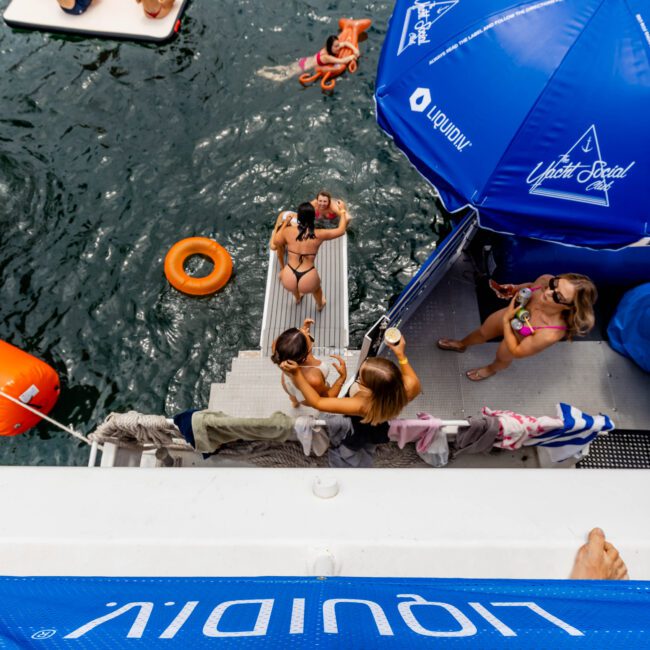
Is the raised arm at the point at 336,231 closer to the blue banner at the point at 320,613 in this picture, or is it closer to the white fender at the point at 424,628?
the blue banner at the point at 320,613

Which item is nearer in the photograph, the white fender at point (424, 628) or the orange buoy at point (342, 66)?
the white fender at point (424, 628)

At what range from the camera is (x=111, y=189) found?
812 centimetres

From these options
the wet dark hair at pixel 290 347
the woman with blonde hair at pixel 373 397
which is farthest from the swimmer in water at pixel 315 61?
the woman with blonde hair at pixel 373 397

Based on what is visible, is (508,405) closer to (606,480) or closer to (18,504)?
(606,480)

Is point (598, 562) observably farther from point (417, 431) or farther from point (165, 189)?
point (165, 189)

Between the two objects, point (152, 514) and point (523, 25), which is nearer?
point (152, 514)

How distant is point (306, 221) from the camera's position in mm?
5367

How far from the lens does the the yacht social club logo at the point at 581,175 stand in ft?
11.3

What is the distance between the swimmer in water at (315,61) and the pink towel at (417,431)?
777cm

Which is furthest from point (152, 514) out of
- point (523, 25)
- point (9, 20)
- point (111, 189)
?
point (9, 20)

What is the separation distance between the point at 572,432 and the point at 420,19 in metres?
4.02

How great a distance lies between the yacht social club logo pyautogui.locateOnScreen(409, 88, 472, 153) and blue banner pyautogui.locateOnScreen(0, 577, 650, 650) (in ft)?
10.8

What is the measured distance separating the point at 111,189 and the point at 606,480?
333 inches

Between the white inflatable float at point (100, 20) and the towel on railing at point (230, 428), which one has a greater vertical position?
the white inflatable float at point (100, 20)
